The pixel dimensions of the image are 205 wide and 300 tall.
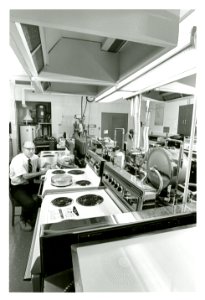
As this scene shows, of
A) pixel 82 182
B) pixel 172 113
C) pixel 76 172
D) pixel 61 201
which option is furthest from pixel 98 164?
pixel 172 113

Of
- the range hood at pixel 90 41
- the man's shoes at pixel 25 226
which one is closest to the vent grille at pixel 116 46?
the range hood at pixel 90 41

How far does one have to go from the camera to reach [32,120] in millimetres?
6648

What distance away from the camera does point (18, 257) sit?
2078 mm

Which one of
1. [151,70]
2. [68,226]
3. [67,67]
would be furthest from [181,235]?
[67,67]

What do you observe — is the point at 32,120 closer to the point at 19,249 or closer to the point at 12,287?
the point at 19,249

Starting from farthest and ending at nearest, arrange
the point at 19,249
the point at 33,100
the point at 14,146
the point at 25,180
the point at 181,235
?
1. the point at 33,100
2. the point at 14,146
3. the point at 25,180
4. the point at 19,249
5. the point at 181,235

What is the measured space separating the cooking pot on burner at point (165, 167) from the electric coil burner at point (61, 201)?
81 cm

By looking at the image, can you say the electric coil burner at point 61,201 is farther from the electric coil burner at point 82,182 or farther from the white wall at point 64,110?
the white wall at point 64,110

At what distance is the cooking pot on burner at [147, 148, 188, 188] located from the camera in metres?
1.27

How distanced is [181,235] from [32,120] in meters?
6.79

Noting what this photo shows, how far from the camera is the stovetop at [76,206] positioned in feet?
4.56

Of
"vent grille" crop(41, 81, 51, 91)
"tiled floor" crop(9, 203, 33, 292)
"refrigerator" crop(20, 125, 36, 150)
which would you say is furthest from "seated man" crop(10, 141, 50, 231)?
"refrigerator" crop(20, 125, 36, 150)

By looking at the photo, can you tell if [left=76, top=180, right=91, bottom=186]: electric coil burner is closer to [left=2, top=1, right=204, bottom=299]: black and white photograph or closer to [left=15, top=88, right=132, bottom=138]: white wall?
[left=2, top=1, right=204, bottom=299]: black and white photograph

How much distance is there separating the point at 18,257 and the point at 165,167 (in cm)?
207
